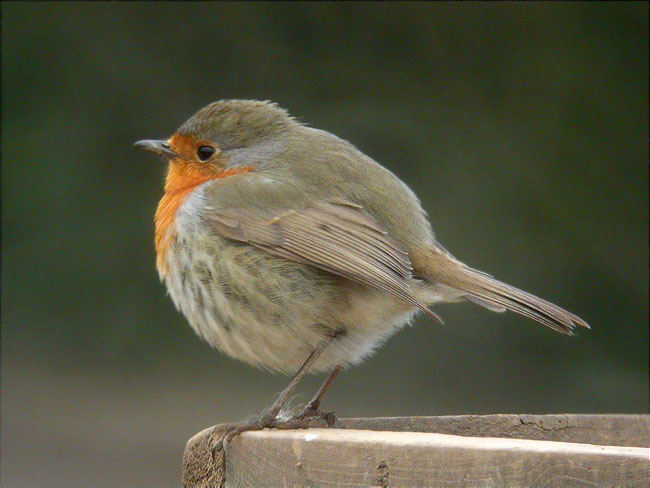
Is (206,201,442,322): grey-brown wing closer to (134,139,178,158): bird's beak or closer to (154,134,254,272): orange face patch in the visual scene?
(154,134,254,272): orange face patch

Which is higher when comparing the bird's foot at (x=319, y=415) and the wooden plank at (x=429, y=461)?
the bird's foot at (x=319, y=415)

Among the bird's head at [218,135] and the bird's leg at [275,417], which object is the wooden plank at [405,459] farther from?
the bird's head at [218,135]

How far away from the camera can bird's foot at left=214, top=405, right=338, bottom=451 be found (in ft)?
6.82

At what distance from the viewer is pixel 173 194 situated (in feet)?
9.82

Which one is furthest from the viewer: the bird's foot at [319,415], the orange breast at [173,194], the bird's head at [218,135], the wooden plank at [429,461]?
the bird's head at [218,135]

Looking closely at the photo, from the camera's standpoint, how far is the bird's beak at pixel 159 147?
3.05 meters

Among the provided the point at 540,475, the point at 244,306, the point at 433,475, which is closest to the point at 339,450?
the point at 433,475

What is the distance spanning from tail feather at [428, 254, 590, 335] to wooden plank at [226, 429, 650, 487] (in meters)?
0.84

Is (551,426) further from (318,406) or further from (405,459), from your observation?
(405,459)

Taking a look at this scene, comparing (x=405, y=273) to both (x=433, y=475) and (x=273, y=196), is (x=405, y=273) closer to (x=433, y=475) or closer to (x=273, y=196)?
(x=273, y=196)

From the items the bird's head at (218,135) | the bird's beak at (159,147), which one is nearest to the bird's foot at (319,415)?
the bird's head at (218,135)

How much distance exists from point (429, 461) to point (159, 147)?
179cm

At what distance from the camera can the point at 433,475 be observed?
1623 millimetres

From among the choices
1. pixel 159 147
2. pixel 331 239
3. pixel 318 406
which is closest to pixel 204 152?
pixel 159 147
